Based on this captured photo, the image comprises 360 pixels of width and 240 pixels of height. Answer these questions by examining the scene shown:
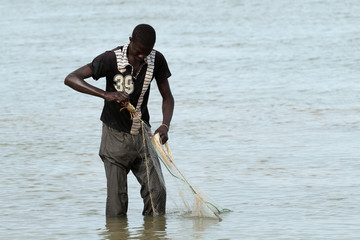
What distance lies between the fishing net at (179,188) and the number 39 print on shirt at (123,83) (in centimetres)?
12

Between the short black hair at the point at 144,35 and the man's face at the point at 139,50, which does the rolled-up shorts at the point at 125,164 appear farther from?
the short black hair at the point at 144,35

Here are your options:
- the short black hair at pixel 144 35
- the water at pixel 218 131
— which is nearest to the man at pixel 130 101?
the short black hair at pixel 144 35

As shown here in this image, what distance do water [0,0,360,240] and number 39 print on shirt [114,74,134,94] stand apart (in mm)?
1112

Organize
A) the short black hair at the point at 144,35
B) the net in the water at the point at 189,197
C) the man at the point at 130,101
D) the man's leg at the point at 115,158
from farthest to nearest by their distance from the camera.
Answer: the net in the water at the point at 189,197 < the man's leg at the point at 115,158 < the man at the point at 130,101 < the short black hair at the point at 144,35

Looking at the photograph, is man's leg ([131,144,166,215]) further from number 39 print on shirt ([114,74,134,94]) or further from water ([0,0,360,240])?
number 39 print on shirt ([114,74,134,94])

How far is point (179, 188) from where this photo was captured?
6.62 meters

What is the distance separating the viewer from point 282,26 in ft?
80.9

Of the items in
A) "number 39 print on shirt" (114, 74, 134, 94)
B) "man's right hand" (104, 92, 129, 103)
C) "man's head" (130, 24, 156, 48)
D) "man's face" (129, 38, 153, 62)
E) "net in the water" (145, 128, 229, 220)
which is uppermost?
"man's head" (130, 24, 156, 48)

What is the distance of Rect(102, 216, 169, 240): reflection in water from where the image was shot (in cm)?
630

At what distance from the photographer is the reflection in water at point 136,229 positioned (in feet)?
20.7

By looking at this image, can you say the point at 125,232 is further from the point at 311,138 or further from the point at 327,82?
the point at 327,82

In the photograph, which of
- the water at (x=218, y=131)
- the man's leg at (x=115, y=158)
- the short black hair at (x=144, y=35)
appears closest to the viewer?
the short black hair at (x=144, y=35)

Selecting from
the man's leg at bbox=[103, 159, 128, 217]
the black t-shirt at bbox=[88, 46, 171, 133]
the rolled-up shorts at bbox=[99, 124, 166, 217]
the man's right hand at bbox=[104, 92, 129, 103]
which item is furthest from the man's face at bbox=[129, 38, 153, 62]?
the man's leg at bbox=[103, 159, 128, 217]

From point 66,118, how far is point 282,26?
43.6 ft
